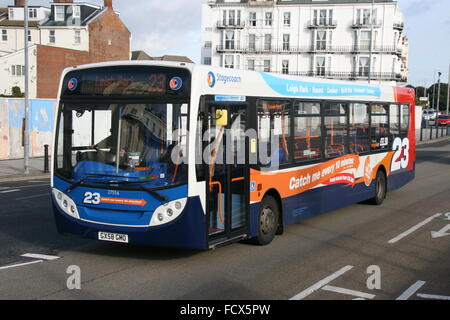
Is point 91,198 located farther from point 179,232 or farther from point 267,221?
point 267,221

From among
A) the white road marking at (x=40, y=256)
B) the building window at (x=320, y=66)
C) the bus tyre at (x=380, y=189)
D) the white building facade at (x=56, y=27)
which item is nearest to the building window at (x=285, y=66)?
the building window at (x=320, y=66)

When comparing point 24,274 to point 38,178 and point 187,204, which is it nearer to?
point 187,204

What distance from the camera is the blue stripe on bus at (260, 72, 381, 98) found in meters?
9.80

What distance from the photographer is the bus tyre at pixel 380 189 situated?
46.1 feet

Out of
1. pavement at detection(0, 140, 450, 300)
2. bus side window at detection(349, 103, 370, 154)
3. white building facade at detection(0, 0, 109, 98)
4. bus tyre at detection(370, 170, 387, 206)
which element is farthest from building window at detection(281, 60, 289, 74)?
pavement at detection(0, 140, 450, 300)

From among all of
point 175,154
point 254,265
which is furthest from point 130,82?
point 254,265

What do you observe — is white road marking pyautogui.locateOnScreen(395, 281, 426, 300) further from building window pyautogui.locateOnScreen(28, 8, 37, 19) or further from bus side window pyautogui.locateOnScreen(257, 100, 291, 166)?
building window pyautogui.locateOnScreen(28, 8, 37, 19)

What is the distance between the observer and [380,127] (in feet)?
45.9

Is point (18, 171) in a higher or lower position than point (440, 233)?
lower

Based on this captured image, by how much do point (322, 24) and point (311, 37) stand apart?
227 centimetres

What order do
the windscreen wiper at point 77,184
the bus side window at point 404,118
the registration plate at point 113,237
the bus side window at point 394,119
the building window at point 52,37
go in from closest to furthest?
the registration plate at point 113,237 < the windscreen wiper at point 77,184 < the bus side window at point 394,119 < the bus side window at point 404,118 < the building window at point 52,37

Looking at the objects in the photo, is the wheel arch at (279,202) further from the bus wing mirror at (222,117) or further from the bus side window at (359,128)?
the bus side window at (359,128)

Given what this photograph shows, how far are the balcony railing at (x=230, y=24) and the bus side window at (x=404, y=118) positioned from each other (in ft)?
220
